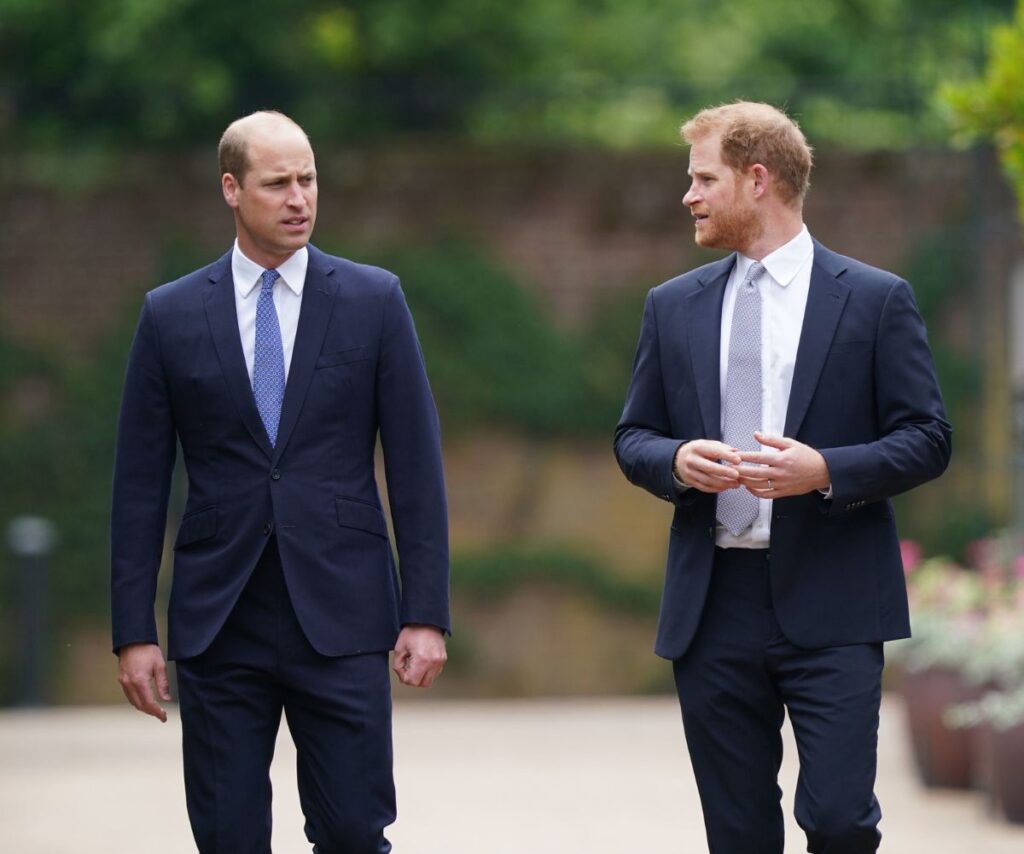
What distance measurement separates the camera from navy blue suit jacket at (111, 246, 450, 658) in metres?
4.29

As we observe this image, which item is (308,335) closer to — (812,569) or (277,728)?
(277,728)

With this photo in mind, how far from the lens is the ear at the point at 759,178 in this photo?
429cm

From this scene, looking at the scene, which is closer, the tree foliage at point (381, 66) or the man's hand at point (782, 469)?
the man's hand at point (782, 469)

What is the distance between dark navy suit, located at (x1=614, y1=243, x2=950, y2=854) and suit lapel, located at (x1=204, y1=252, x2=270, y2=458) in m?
0.80

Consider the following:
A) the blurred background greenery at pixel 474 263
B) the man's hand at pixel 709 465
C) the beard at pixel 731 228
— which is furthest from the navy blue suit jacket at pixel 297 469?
the blurred background greenery at pixel 474 263

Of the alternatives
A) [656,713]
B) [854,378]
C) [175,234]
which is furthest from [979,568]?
[854,378]

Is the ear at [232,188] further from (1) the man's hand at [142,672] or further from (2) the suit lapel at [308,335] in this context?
(1) the man's hand at [142,672]

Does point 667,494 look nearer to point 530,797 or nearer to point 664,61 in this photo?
point 530,797

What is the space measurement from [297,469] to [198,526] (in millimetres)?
245

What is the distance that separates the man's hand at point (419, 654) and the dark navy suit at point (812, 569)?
463 millimetres

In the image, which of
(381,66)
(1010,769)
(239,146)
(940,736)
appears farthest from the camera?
(381,66)

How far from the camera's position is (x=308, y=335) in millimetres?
4359

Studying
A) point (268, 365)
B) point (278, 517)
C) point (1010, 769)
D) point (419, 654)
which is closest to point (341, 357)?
A: point (268, 365)

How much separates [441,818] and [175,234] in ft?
20.1
